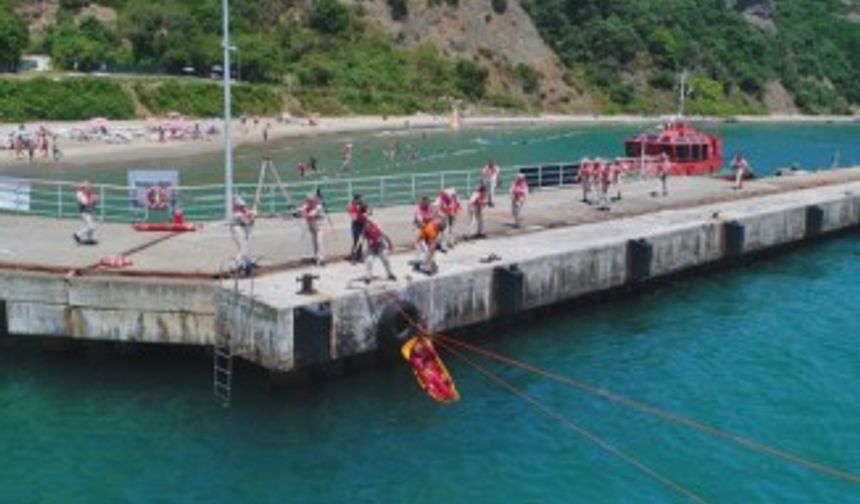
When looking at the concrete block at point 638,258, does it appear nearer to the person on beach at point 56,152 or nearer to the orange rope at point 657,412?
the orange rope at point 657,412

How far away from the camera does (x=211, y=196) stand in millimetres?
38219

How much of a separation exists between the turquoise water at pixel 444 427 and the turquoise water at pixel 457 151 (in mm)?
40229

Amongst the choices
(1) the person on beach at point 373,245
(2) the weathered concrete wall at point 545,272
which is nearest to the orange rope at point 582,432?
(2) the weathered concrete wall at point 545,272

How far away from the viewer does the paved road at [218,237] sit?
26250mm

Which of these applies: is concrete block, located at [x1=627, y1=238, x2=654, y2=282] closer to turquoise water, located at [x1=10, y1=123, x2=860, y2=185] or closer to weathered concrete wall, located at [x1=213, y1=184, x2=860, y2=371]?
weathered concrete wall, located at [x1=213, y1=184, x2=860, y2=371]

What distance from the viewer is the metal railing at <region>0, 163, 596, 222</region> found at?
106 ft

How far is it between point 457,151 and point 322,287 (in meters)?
72.9

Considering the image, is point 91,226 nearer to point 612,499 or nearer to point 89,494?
point 89,494

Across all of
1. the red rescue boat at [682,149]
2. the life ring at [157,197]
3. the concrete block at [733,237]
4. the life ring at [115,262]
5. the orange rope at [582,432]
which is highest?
the red rescue boat at [682,149]

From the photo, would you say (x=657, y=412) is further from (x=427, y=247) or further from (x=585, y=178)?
(x=585, y=178)

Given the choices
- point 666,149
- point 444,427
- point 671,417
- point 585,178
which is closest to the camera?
point 444,427

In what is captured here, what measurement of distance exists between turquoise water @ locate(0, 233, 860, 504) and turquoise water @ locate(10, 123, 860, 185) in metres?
40.2

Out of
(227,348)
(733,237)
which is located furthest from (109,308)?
(733,237)

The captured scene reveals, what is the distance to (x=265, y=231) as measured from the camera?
31.7m
